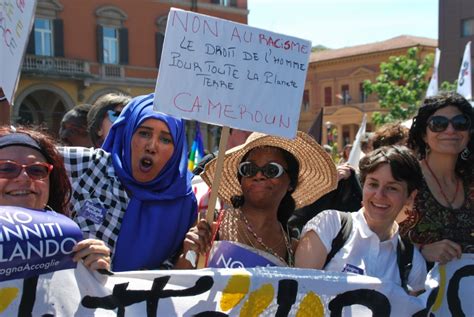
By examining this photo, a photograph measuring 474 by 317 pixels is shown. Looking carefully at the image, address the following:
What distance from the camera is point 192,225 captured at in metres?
3.03

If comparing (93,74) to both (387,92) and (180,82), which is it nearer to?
(387,92)

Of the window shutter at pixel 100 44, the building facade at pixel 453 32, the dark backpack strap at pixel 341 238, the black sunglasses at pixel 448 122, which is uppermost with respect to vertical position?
the building facade at pixel 453 32

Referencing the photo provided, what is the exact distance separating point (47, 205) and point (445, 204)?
196 centimetres

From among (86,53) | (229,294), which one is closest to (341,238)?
(229,294)

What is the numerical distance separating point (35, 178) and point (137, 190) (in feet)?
2.33

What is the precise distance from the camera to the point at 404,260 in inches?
107

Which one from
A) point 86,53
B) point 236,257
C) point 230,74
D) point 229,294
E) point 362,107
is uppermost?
point 86,53

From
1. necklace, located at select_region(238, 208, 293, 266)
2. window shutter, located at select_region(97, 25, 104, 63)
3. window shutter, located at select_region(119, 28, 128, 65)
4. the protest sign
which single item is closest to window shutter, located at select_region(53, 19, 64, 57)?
window shutter, located at select_region(97, 25, 104, 63)

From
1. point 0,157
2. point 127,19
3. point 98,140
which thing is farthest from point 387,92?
point 0,157

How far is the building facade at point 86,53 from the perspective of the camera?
26531 millimetres

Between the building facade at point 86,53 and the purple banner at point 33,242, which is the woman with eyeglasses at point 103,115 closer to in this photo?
the purple banner at point 33,242

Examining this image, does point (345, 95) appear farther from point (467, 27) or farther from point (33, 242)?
point (33, 242)

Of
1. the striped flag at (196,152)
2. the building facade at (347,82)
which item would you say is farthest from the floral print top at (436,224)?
the building facade at (347,82)

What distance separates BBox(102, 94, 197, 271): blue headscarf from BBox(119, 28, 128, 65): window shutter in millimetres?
26412
